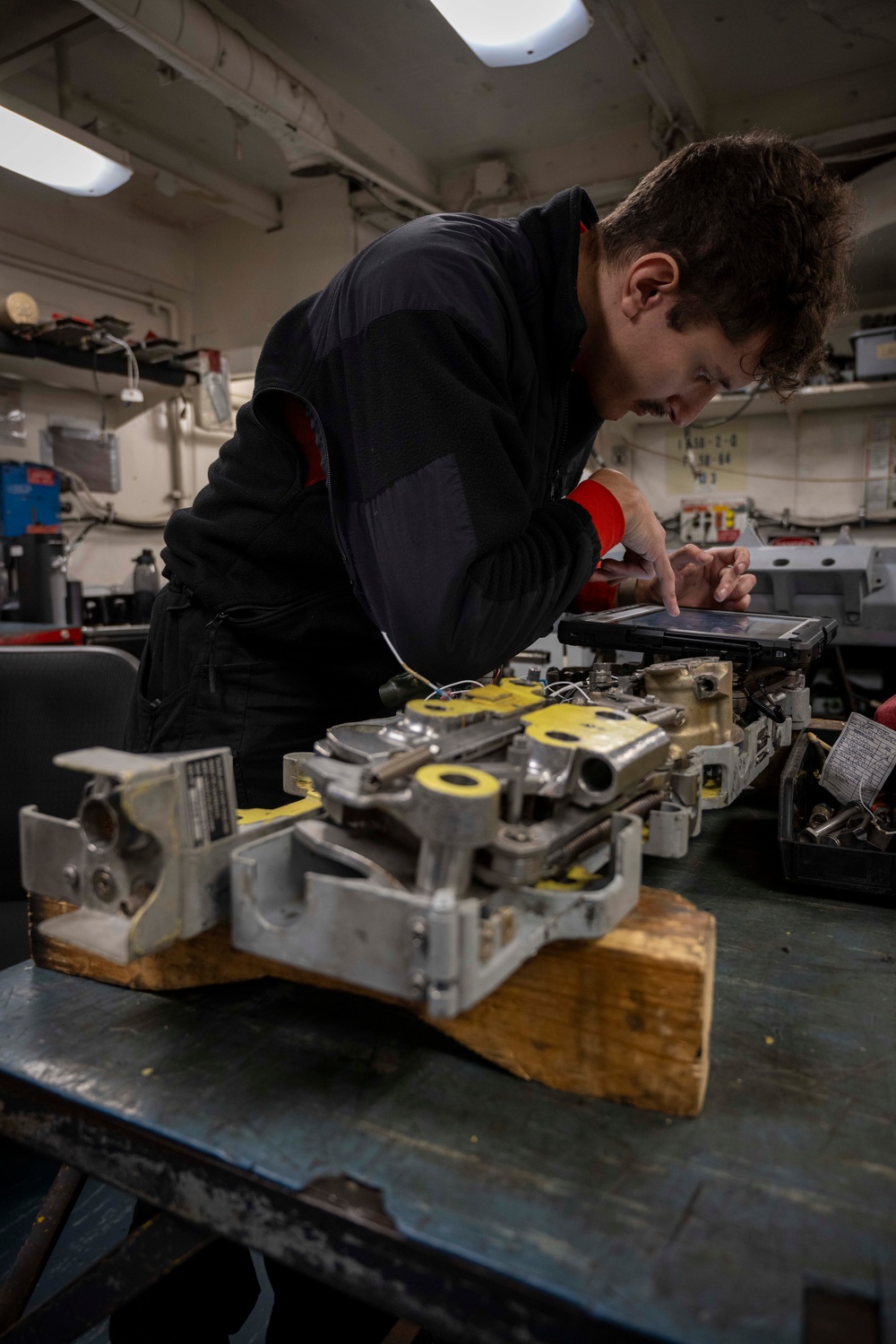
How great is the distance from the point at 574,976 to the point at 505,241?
87 centimetres

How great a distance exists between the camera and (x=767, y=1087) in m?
0.66

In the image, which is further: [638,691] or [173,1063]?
[638,691]

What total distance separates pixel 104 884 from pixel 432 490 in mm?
487

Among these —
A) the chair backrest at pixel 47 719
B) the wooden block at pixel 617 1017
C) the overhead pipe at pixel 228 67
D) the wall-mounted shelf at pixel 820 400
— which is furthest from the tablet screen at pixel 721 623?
the wall-mounted shelf at pixel 820 400

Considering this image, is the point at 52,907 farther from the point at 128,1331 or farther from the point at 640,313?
the point at 640,313

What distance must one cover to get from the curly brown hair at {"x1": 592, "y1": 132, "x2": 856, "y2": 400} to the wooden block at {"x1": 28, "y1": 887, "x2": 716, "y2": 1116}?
75 centimetres

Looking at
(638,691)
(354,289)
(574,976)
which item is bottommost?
(574,976)

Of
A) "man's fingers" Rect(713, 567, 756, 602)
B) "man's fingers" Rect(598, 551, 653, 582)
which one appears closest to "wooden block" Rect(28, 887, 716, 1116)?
"man's fingers" Rect(598, 551, 653, 582)

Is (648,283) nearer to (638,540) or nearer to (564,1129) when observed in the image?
(638,540)

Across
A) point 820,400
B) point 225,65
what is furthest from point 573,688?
point 820,400

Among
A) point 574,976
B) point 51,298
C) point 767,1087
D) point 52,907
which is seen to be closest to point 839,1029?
point 767,1087

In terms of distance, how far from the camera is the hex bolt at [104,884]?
613mm

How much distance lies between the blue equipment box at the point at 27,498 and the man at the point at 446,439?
111 inches

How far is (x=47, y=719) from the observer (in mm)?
1525
